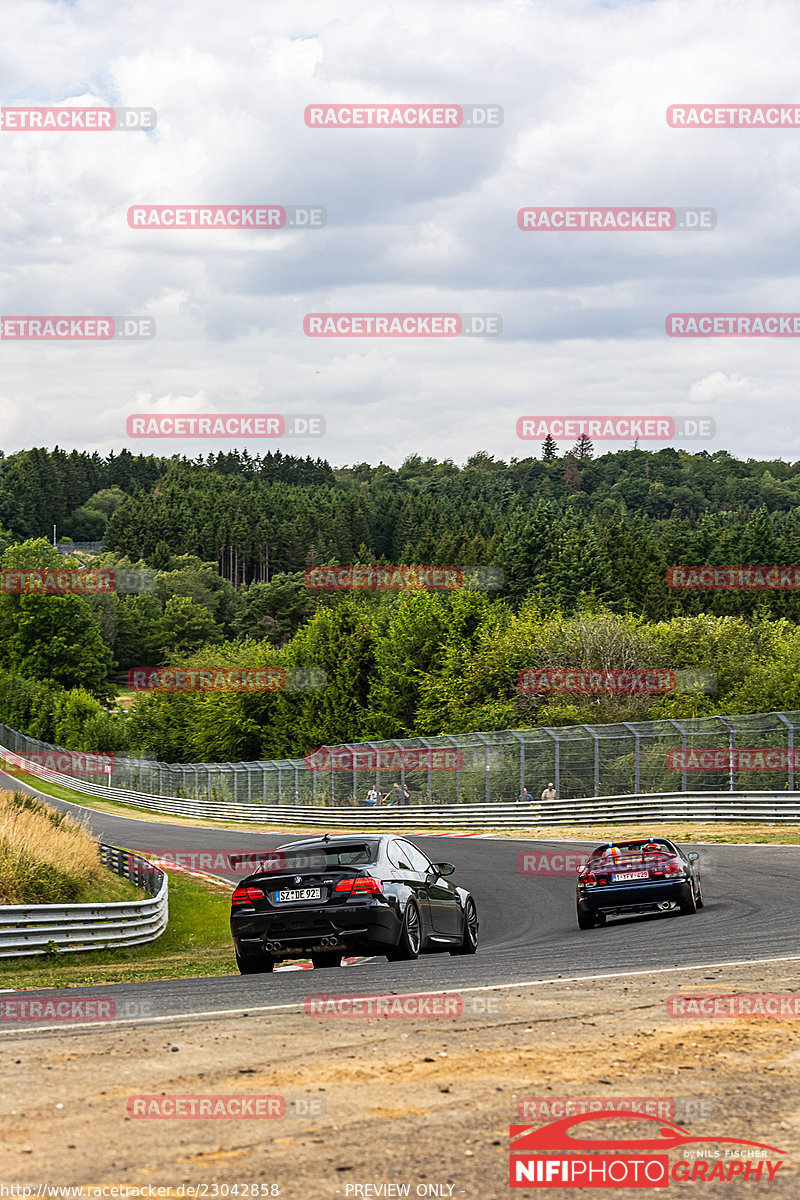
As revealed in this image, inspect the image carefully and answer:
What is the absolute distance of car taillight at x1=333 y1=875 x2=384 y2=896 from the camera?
36.8ft

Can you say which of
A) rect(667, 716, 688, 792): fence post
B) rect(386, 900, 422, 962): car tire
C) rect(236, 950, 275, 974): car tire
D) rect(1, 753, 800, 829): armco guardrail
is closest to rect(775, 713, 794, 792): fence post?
rect(1, 753, 800, 829): armco guardrail

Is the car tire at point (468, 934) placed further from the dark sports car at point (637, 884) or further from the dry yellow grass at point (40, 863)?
the dry yellow grass at point (40, 863)

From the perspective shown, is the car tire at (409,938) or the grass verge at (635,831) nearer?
the car tire at (409,938)

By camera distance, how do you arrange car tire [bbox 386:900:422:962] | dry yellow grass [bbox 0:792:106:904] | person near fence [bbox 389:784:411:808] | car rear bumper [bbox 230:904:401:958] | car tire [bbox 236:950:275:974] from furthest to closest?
person near fence [bbox 389:784:411:808] < dry yellow grass [bbox 0:792:106:904] < car tire [bbox 236:950:275:974] < car tire [bbox 386:900:422:962] < car rear bumper [bbox 230:904:401:958]

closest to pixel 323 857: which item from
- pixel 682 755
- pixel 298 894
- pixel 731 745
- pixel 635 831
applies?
pixel 298 894

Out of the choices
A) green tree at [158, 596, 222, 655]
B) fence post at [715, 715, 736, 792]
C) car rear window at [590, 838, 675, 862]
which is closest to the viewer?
car rear window at [590, 838, 675, 862]

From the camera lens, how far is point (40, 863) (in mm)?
18531

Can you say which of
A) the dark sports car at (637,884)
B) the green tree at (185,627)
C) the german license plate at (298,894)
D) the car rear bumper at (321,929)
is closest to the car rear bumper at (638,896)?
the dark sports car at (637,884)

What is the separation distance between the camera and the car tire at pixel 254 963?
11750mm

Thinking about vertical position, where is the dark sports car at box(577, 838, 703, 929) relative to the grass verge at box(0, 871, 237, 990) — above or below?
above

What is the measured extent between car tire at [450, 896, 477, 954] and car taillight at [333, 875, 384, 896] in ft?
7.78

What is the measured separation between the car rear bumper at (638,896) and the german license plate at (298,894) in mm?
5034

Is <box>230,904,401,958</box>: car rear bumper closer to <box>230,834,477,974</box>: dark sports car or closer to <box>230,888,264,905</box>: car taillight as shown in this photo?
<box>230,834,477,974</box>: dark sports car

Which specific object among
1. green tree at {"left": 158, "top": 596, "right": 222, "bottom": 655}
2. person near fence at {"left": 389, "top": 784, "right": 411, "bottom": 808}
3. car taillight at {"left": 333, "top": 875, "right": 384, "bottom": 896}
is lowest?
person near fence at {"left": 389, "top": 784, "right": 411, "bottom": 808}
